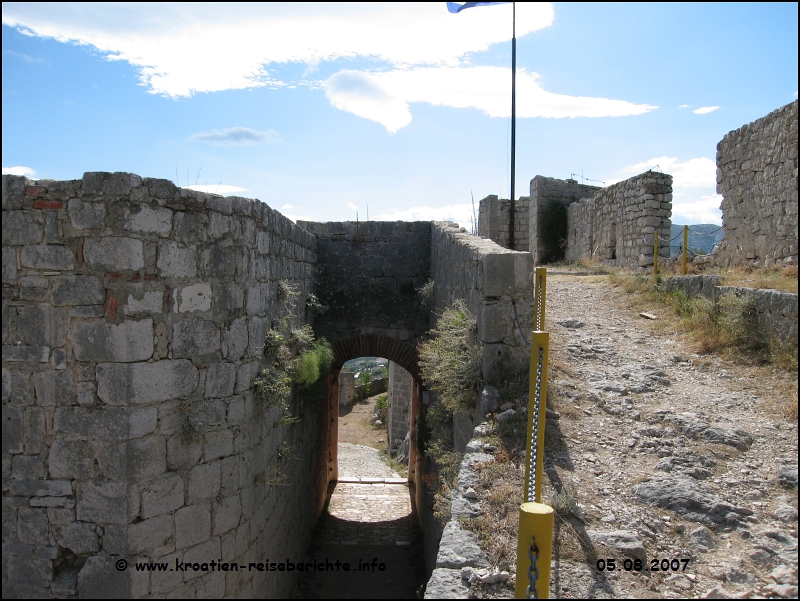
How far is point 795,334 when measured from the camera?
5258mm

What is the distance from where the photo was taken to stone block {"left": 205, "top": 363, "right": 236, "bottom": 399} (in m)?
4.89

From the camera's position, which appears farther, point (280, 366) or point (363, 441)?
point (363, 441)

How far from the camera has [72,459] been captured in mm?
4414

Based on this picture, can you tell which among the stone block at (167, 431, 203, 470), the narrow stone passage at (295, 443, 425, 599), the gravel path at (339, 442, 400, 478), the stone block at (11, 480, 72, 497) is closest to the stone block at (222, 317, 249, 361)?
the stone block at (167, 431, 203, 470)

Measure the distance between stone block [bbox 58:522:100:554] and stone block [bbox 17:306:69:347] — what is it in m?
1.45

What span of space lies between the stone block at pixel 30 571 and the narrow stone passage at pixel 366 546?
401 cm

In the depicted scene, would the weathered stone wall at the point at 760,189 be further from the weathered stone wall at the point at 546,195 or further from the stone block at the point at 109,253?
the stone block at the point at 109,253

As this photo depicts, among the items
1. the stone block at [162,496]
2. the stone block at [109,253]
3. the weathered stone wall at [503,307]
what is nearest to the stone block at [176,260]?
the stone block at [109,253]

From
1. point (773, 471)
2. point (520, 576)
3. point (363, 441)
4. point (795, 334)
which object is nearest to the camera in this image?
point (520, 576)

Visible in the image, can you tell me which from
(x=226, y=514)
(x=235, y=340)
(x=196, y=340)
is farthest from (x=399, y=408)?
(x=196, y=340)

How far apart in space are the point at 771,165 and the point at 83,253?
30.3 feet

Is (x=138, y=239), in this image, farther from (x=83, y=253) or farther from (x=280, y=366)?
(x=280, y=366)

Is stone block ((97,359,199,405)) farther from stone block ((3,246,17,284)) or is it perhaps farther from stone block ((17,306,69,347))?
stone block ((3,246,17,284))

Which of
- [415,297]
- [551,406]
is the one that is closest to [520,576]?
[551,406]
